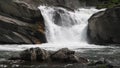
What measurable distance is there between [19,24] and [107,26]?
13.6 m

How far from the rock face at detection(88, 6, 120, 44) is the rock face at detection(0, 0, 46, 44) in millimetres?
8522

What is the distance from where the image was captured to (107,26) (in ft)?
194

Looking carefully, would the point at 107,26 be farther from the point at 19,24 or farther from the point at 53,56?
the point at 53,56

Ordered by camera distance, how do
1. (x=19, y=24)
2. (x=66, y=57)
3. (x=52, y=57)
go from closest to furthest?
(x=66, y=57), (x=52, y=57), (x=19, y=24)

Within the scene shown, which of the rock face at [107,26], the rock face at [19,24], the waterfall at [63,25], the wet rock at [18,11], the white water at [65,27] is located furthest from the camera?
the waterfall at [63,25]

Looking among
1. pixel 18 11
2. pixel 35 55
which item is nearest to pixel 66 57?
pixel 35 55

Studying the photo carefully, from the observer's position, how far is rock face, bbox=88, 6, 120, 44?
58125 mm

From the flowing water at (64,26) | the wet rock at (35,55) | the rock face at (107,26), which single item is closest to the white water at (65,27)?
the flowing water at (64,26)

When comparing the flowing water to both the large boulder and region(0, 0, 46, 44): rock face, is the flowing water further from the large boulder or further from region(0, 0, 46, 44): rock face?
the large boulder

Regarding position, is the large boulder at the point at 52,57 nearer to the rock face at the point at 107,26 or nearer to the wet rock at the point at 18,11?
the rock face at the point at 107,26

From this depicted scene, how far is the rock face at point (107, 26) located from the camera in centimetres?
5812

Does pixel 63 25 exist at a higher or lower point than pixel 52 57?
lower

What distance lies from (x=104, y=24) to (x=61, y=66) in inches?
1064

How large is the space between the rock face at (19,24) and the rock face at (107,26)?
28.0 feet
